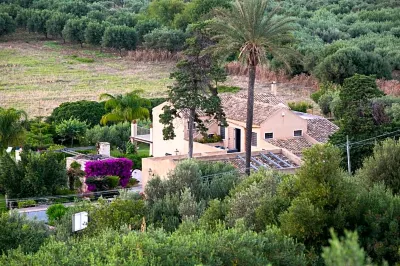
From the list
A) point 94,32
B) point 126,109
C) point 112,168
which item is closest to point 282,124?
point 112,168

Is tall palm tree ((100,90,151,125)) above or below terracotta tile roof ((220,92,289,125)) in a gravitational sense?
below

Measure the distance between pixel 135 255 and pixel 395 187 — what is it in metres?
11.1

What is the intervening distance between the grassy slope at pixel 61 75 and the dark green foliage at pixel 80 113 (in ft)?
13.6

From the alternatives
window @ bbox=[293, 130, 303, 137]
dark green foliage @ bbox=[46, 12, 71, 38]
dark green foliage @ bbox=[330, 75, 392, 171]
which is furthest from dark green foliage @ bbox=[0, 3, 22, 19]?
dark green foliage @ bbox=[330, 75, 392, 171]

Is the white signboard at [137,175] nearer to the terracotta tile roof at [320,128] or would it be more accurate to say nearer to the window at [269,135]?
the window at [269,135]

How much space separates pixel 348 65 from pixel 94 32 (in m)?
30.8

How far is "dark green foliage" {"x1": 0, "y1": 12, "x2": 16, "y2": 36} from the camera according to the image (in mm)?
87562

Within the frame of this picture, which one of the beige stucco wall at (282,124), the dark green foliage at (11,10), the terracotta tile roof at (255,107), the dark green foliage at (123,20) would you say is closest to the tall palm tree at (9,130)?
the terracotta tile roof at (255,107)

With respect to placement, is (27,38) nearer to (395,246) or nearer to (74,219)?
(74,219)

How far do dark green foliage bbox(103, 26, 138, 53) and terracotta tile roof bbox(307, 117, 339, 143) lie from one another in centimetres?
4435

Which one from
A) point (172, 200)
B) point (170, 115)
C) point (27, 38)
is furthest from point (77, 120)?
point (27, 38)

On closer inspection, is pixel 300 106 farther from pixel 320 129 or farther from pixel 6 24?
pixel 6 24

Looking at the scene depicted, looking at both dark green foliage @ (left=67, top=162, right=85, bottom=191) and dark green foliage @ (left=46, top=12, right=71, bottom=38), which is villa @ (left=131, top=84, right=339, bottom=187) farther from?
dark green foliage @ (left=46, top=12, right=71, bottom=38)

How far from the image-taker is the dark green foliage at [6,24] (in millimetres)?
87562
